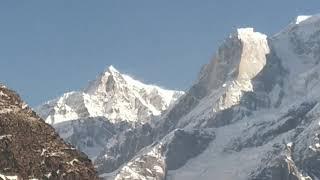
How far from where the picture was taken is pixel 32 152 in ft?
284

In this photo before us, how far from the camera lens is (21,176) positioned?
282 ft

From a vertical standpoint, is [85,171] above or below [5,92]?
below

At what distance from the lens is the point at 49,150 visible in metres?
86.8

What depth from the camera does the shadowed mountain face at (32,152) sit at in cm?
8625

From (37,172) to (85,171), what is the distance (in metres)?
3.73

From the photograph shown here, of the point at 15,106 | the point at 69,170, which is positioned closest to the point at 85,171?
the point at 69,170

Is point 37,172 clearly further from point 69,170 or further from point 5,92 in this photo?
point 5,92

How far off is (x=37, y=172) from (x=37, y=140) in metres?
2.42

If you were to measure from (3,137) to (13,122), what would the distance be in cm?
140

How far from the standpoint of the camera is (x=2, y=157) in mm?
86750

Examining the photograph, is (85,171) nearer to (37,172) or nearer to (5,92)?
(37,172)

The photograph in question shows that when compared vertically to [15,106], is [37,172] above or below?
below

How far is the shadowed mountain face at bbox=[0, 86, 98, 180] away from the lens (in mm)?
86250

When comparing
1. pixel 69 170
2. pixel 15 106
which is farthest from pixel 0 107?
pixel 69 170
